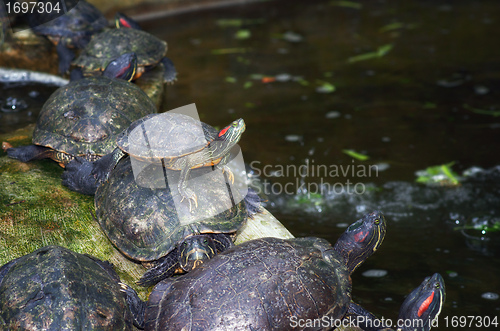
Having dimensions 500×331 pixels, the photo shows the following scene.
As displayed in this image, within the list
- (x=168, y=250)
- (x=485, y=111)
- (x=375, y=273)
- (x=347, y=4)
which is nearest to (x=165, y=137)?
(x=168, y=250)

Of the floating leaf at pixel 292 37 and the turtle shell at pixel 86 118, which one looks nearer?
the turtle shell at pixel 86 118

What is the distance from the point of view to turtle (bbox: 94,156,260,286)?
2.71 m

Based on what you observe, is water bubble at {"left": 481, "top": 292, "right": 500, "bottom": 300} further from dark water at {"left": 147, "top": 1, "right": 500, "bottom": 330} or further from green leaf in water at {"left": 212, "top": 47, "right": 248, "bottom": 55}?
green leaf in water at {"left": 212, "top": 47, "right": 248, "bottom": 55}

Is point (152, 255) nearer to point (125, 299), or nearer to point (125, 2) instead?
point (125, 299)

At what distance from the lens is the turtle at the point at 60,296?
2.07 m

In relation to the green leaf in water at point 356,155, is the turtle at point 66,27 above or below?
above

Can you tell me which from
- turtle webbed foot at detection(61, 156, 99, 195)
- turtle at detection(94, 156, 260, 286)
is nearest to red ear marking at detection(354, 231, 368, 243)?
turtle at detection(94, 156, 260, 286)

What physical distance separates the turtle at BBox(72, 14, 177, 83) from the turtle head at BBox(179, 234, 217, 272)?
267cm

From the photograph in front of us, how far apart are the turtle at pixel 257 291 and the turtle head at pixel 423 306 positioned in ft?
0.78

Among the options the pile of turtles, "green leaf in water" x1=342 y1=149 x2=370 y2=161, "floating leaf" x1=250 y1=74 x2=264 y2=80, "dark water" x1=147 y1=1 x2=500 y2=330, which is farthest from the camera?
"floating leaf" x1=250 y1=74 x2=264 y2=80

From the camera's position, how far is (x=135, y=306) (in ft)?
7.98

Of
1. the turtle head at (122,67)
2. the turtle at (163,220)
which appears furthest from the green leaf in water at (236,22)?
the turtle at (163,220)

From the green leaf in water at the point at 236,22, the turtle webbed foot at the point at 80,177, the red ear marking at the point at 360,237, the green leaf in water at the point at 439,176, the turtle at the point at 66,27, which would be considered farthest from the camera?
the green leaf in water at the point at 236,22

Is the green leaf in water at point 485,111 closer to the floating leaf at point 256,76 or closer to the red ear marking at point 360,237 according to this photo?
the floating leaf at point 256,76
